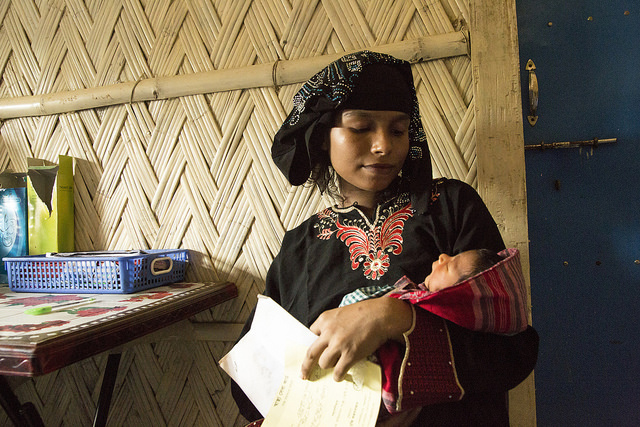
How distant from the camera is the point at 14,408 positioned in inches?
36.8

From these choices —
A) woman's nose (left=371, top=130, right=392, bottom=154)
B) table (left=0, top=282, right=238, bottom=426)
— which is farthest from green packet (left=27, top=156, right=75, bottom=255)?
woman's nose (left=371, top=130, right=392, bottom=154)

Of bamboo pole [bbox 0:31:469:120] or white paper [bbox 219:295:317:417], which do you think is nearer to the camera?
white paper [bbox 219:295:317:417]

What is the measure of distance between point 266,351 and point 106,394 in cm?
53

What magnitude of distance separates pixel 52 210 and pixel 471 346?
1.18 metres

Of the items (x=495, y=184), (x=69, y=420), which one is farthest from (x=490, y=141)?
(x=69, y=420)

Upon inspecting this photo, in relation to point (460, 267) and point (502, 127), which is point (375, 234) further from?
point (502, 127)

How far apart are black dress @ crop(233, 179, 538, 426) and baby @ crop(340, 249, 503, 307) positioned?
0.15 ft

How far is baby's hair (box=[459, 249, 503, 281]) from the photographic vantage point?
58cm

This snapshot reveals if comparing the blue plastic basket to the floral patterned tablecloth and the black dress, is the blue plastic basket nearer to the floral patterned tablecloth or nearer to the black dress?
the floral patterned tablecloth

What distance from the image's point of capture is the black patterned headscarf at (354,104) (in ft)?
2.33

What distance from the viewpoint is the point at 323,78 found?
745mm

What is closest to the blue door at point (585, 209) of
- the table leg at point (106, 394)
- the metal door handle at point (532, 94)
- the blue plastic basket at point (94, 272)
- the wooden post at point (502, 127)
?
the metal door handle at point (532, 94)

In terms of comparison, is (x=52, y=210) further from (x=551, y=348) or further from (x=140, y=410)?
(x=551, y=348)

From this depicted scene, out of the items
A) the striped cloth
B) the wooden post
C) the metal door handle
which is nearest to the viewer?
the striped cloth
